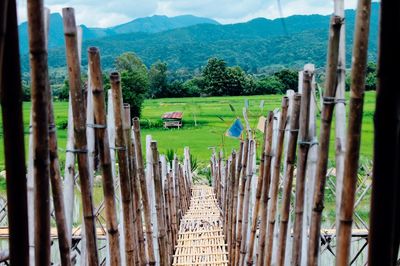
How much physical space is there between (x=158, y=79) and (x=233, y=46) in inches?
644

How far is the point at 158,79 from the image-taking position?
80.4 feet

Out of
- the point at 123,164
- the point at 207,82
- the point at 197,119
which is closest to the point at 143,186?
the point at 123,164

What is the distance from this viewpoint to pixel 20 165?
0.65m

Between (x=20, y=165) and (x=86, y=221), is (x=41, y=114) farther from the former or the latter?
(x=86, y=221)

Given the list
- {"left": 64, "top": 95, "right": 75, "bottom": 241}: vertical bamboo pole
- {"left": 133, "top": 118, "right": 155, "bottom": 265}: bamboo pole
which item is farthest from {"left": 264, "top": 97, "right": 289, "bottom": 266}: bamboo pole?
{"left": 64, "top": 95, "right": 75, "bottom": 241}: vertical bamboo pole

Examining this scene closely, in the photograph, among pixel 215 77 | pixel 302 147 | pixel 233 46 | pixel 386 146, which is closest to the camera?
pixel 386 146

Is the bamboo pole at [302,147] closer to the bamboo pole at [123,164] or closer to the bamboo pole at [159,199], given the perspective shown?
the bamboo pole at [123,164]

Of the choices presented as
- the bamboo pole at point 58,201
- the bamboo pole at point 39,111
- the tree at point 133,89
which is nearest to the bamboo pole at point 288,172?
the bamboo pole at point 58,201

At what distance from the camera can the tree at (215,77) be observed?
73.9 feet

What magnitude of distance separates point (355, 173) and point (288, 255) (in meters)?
1.41

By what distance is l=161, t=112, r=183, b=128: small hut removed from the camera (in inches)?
806

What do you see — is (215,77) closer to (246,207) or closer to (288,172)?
(246,207)

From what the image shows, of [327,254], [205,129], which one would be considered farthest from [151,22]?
[327,254]

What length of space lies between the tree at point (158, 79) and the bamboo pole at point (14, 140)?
76.1 feet
